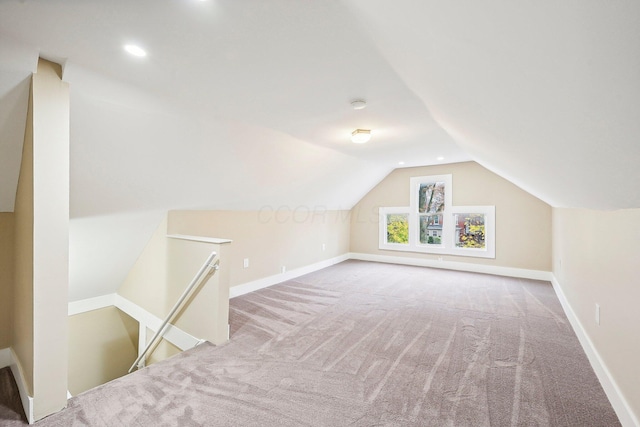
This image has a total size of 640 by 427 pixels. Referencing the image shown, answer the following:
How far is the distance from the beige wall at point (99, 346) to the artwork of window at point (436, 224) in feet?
18.1

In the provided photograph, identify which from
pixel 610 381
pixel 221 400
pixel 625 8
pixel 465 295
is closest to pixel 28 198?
pixel 221 400

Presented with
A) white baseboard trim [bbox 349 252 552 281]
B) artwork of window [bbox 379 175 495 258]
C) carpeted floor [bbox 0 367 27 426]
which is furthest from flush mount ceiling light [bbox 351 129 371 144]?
white baseboard trim [bbox 349 252 552 281]

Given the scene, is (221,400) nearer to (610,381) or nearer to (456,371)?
(456,371)

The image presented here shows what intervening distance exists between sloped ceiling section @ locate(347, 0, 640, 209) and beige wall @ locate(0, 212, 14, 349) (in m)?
3.60

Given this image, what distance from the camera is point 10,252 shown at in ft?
8.65

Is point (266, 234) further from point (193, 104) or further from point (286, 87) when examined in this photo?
point (286, 87)

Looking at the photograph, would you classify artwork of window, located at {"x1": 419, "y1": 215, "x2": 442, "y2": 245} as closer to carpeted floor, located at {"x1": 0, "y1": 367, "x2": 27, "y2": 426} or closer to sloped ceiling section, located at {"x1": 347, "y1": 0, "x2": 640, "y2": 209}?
sloped ceiling section, located at {"x1": 347, "y1": 0, "x2": 640, "y2": 209}

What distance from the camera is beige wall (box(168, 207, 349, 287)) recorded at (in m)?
3.90

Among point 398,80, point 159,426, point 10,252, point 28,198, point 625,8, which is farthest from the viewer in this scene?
point 10,252

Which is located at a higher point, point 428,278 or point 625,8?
point 625,8

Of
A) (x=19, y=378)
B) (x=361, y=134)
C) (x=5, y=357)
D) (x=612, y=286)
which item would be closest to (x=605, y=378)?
(x=612, y=286)

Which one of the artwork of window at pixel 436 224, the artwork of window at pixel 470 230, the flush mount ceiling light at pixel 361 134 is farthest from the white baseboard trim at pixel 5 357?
the artwork of window at pixel 470 230

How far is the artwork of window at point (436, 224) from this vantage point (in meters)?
5.84

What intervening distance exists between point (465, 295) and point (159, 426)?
166 inches
